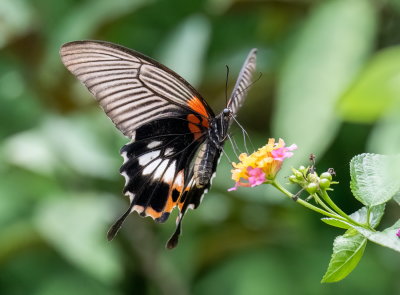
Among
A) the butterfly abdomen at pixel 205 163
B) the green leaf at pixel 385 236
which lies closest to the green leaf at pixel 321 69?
the butterfly abdomen at pixel 205 163

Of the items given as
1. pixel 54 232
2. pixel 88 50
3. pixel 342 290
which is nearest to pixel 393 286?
pixel 342 290

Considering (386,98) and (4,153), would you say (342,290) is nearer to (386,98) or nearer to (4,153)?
(4,153)

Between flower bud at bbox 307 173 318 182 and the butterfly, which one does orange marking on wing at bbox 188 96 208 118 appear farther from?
flower bud at bbox 307 173 318 182

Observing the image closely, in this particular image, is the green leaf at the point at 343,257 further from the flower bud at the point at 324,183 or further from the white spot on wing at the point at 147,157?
the white spot on wing at the point at 147,157

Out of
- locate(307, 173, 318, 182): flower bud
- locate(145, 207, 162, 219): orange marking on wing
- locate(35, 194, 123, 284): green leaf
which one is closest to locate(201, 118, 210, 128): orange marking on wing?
locate(145, 207, 162, 219): orange marking on wing

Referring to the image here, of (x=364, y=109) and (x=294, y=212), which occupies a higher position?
(x=364, y=109)

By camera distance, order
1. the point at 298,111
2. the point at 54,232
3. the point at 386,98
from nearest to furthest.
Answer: the point at 386,98 < the point at 298,111 < the point at 54,232
